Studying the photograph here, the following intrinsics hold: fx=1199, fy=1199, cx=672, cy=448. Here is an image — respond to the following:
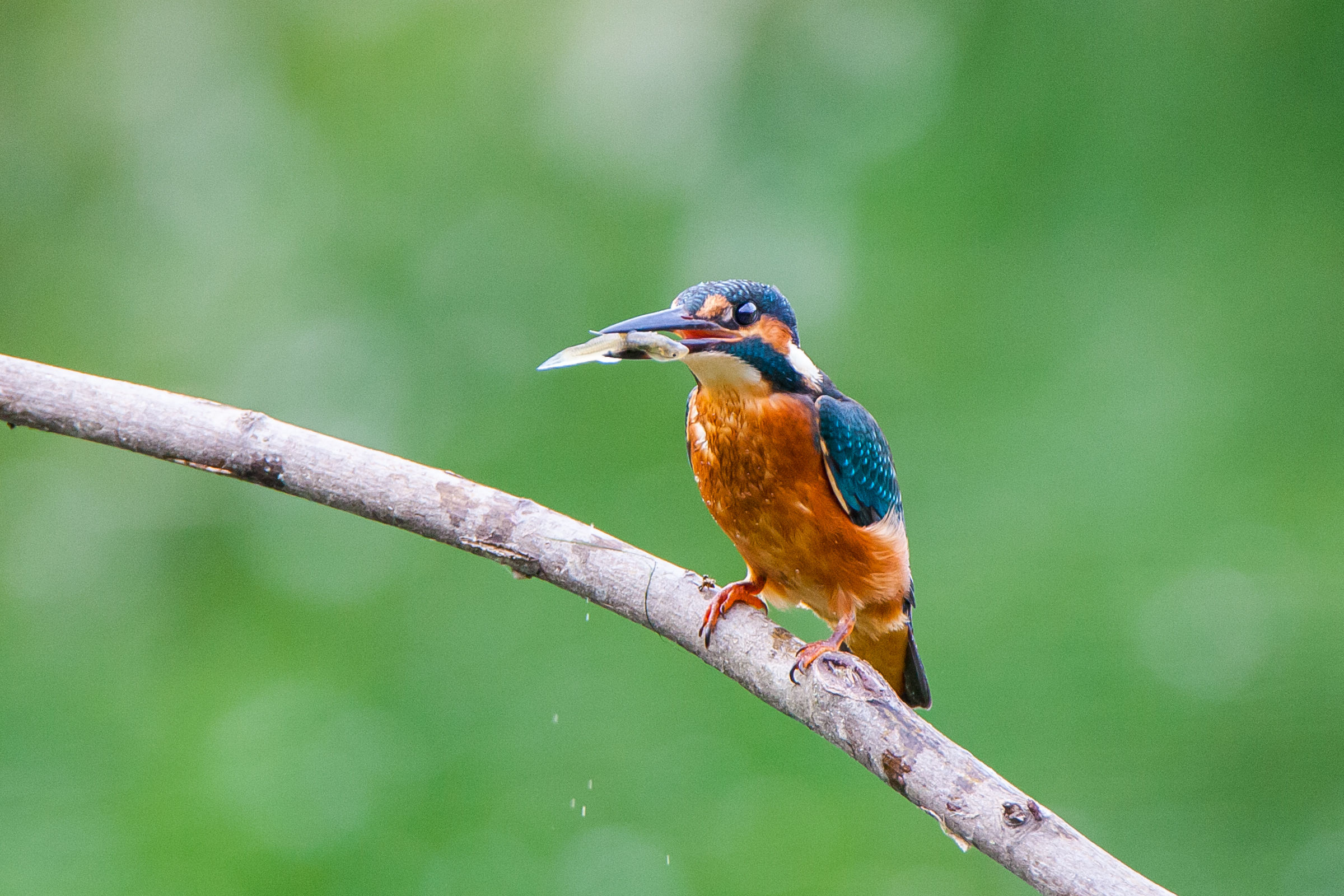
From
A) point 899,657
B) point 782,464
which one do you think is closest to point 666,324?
point 782,464

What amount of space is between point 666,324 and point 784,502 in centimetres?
43

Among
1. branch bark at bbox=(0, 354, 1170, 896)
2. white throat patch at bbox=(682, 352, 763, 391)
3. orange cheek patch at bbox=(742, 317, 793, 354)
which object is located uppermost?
orange cheek patch at bbox=(742, 317, 793, 354)

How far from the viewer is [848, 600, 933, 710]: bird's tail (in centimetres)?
228

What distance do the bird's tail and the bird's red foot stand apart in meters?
0.23

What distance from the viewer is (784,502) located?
6.57 feet

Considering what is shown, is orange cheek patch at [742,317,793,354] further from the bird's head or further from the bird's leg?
the bird's leg

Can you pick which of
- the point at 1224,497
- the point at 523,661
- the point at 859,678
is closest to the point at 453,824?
the point at 523,661

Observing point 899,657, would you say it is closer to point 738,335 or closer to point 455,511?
point 738,335

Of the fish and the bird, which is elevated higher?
the bird

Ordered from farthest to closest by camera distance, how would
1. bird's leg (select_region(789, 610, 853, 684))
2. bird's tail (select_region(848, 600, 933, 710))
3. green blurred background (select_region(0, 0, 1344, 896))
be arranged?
green blurred background (select_region(0, 0, 1344, 896)), bird's tail (select_region(848, 600, 933, 710)), bird's leg (select_region(789, 610, 853, 684))

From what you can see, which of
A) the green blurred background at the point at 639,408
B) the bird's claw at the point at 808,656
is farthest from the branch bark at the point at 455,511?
the green blurred background at the point at 639,408

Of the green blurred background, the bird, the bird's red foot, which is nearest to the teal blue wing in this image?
the bird

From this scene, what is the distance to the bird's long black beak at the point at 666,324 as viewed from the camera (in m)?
1.65

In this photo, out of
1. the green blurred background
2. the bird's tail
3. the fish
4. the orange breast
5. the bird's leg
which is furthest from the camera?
the green blurred background
